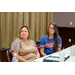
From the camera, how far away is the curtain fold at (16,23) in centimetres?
331

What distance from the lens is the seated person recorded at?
192cm

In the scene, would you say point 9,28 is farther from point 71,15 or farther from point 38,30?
point 71,15

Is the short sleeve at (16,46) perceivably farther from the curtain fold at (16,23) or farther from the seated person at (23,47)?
the curtain fold at (16,23)

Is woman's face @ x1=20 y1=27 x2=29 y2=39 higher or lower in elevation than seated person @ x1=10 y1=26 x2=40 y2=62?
higher

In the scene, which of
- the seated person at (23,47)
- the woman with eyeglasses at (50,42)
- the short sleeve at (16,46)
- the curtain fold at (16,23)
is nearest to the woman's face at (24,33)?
the seated person at (23,47)

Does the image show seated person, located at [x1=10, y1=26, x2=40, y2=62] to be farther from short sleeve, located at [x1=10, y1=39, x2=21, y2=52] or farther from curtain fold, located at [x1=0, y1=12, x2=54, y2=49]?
curtain fold, located at [x1=0, y1=12, x2=54, y2=49]

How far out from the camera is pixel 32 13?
4.00 m

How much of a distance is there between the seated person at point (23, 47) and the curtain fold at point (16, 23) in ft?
4.53

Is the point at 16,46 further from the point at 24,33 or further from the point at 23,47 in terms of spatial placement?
the point at 24,33

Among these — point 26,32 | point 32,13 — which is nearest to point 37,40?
point 32,13

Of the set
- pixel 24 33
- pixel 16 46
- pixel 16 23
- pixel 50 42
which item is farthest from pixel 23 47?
pixel 16 23

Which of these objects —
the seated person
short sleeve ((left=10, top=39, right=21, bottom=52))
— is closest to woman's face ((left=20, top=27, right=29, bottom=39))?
the seated person

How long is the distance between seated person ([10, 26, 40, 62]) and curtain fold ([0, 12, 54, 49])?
4.53ft

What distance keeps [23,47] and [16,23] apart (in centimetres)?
172
